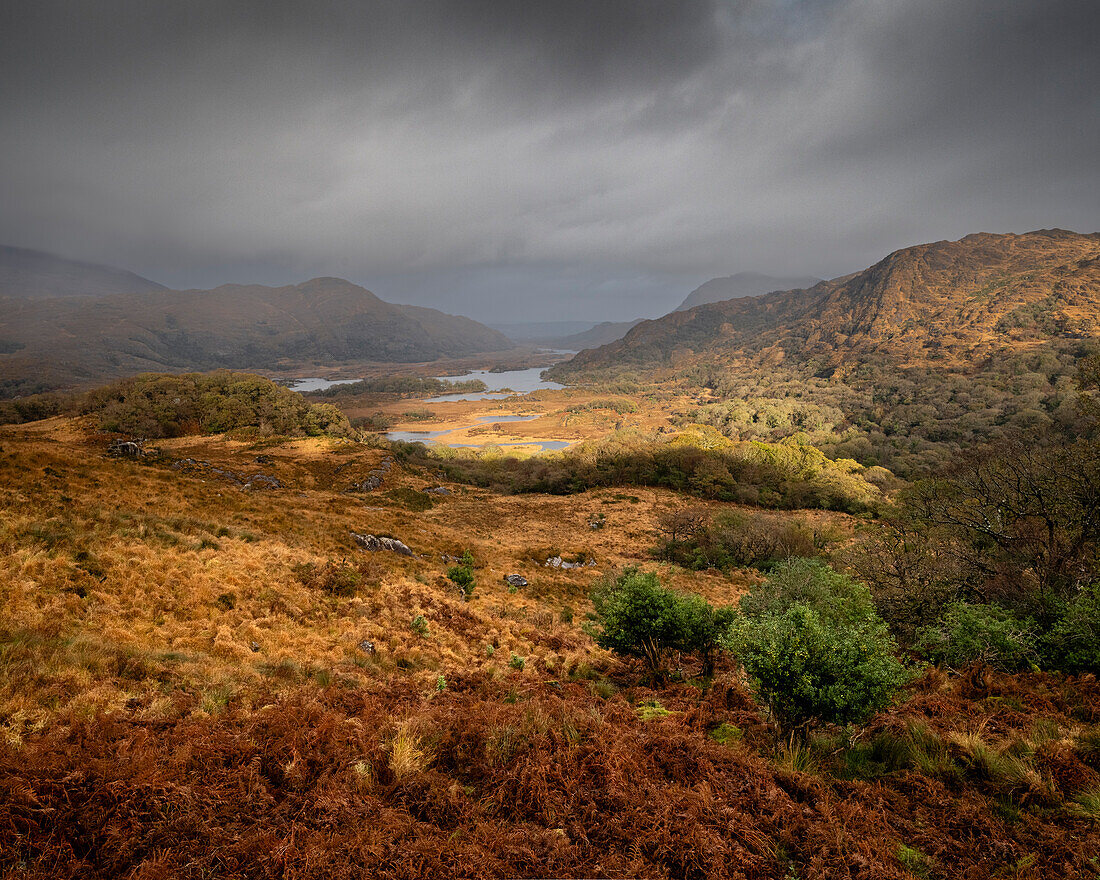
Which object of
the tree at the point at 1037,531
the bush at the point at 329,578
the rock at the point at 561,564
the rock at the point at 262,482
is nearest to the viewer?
the tree at the point at 1037,531

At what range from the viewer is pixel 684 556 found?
2984 cm

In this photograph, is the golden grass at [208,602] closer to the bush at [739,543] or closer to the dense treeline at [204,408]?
the bush at [739,543]

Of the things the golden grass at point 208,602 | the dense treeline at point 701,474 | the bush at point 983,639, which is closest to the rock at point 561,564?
the golden grass at point 208,602

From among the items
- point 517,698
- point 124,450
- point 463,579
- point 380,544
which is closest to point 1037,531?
point 517,698

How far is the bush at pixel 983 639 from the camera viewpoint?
30.9 feet

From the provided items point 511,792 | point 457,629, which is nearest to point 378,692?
point 511,792

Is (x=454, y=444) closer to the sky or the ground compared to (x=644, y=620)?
closer to the ground

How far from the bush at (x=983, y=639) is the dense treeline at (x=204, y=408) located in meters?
55.0

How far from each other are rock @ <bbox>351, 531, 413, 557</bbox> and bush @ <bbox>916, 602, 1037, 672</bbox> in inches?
707

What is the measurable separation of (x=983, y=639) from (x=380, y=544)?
19.6m

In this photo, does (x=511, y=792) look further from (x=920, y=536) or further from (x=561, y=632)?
(x=920, y=536)

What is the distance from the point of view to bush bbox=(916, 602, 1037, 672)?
9.43 m

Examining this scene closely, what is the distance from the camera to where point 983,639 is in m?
9.86

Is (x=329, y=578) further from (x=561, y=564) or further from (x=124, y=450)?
(x=124, y=450)
